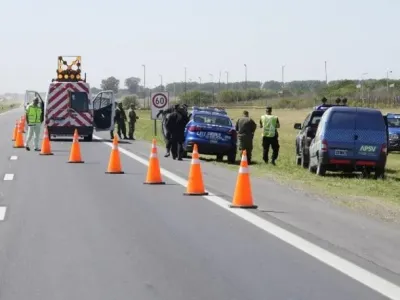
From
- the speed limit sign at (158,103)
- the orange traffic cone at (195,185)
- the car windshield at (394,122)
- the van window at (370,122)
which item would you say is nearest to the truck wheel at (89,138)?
the speed limit sign at (158,103)

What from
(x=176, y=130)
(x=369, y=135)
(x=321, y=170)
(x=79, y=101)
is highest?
(x=79, y=101)

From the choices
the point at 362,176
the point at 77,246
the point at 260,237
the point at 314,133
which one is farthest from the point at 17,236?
the point at 314,133

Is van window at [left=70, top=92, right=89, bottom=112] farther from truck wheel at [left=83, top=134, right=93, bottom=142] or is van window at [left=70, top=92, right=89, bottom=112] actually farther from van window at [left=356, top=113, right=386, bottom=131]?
van window at [left=356, top=113, right=386, bottom=131]

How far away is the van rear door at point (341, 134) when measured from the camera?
75.6 feet

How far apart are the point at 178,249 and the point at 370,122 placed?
1346 cm

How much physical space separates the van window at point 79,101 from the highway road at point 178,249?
71.2 feet

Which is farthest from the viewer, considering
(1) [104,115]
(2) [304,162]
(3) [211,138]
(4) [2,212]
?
(1) [104,115]

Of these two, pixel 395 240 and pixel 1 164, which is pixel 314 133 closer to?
pixel 1 164

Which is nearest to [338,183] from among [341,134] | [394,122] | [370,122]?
[341,134]

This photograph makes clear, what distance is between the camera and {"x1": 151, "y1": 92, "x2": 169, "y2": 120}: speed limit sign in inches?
1561

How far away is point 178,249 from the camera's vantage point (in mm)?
10719

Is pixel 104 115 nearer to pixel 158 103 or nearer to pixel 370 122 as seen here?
pixel 158 103

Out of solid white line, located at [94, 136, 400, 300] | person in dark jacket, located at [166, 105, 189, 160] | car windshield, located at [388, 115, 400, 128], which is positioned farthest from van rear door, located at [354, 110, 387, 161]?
car windshield, located at [388, 115, 400, 128]

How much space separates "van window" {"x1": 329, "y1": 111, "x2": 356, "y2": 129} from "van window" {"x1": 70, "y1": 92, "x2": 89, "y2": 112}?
18.6m
